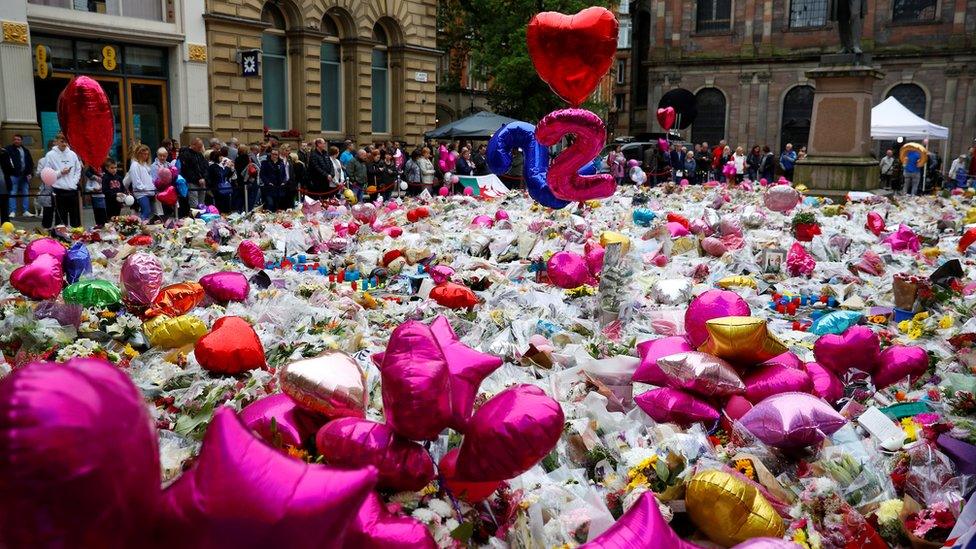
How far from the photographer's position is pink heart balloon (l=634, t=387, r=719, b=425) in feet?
10.6

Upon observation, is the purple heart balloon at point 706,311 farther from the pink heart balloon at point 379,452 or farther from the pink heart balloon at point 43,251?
the pink heart balloon at point 43,251

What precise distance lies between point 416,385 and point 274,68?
788 inches

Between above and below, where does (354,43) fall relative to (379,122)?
above

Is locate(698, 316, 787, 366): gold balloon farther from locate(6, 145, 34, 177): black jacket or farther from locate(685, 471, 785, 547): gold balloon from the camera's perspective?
locate(6, 145, 34, 177): black jacket

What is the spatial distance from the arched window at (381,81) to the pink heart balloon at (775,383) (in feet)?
69.9

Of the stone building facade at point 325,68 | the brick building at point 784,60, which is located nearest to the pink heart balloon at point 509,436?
the stone building facade at point 325,68

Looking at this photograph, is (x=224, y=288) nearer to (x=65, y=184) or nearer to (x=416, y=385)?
(x=416, y=385)

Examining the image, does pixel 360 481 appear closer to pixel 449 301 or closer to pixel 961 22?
pixel 449 301

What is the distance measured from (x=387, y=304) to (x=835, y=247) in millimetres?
4853

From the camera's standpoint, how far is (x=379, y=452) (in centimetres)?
230

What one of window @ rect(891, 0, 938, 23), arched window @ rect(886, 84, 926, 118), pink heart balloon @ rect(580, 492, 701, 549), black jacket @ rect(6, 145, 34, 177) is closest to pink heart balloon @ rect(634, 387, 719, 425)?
pink heart balloon @ rect(580, 492, 701, 549)

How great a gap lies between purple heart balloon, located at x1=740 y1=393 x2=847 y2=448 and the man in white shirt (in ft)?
34.8

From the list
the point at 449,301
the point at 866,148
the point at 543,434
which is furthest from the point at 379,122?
the point at 543,434

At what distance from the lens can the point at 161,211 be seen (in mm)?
12000
